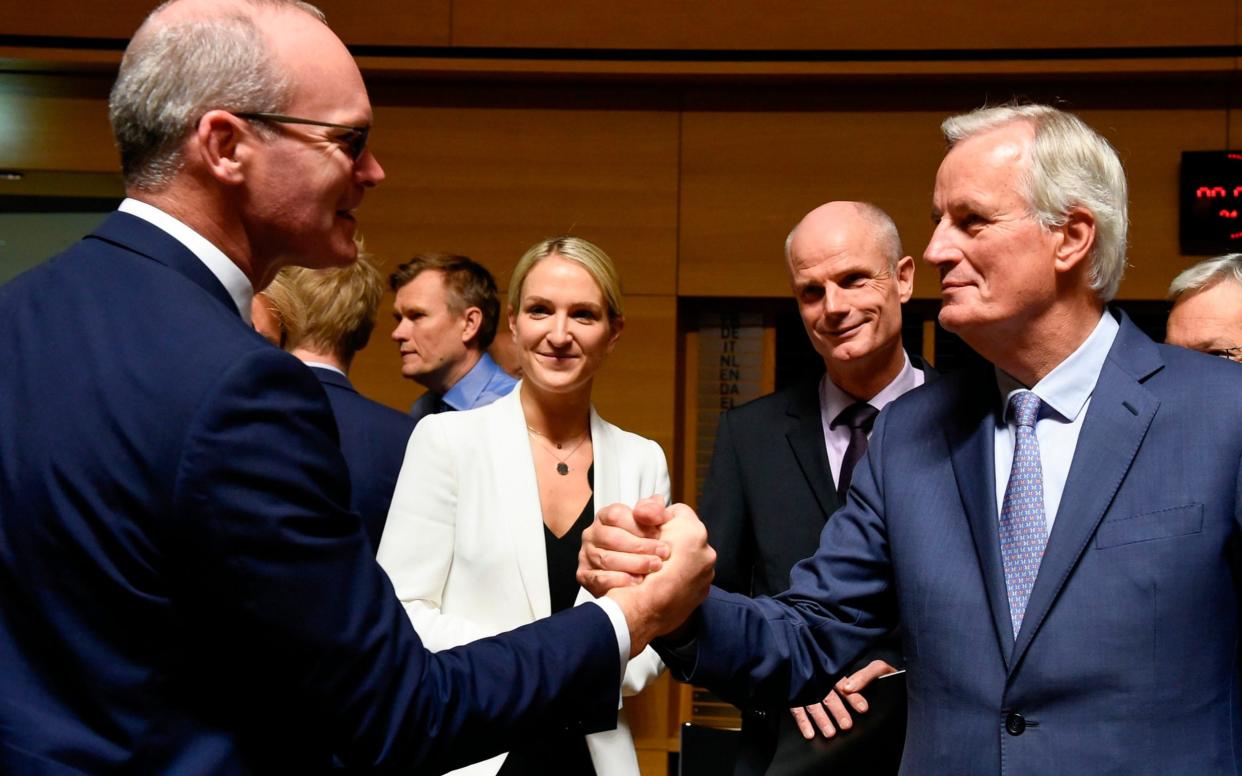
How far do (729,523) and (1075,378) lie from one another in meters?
1.23

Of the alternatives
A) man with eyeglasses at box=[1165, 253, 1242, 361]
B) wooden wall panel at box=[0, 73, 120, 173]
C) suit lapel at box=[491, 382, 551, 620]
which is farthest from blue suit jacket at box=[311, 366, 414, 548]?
wooden wall panel at box=[0, 73, 120, 173]

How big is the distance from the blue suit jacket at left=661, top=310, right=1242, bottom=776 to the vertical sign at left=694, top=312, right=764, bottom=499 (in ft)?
10.9

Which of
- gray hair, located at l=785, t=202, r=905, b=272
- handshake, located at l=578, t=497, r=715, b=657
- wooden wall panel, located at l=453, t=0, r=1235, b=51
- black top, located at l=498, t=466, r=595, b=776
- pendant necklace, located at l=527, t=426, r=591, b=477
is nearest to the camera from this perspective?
handshake, located at l=578, t=497, r=715, b=657

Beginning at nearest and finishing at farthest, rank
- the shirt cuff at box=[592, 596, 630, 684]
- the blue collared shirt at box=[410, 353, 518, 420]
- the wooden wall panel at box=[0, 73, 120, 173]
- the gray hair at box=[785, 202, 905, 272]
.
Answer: the shirt cuff at box=[592, 596, 630, 684], the gray hair at box=[785, 202, 905, 272], the blue collared shirt at box=[410, 353, 518, 420], the wooden wall panel at box=[0, 73, 120, 173]

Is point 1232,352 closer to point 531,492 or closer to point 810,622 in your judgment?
point 810,622

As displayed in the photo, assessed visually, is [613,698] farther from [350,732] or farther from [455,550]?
[455,550]

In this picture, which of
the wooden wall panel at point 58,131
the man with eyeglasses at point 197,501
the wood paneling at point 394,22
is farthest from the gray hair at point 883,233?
the wooden wall panel at point 58,131

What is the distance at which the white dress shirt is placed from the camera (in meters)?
3.01

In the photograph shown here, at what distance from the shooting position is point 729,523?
118 inches

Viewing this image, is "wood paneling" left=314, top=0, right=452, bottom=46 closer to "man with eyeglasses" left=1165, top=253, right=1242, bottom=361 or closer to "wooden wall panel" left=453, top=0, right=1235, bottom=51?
"wooden wall panel" left=453, top=0, right=1235, bottom=51

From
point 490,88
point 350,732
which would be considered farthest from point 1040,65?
point 350,732

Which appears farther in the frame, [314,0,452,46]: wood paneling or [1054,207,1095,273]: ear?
[314,0,452,46]: wood paneling

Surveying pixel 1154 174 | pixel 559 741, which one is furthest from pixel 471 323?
pixel 1154 174

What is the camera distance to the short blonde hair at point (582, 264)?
3.02 meters
